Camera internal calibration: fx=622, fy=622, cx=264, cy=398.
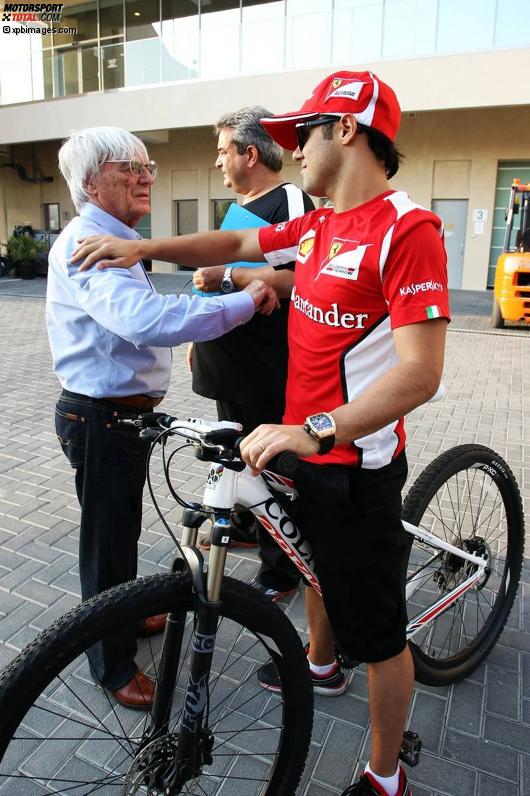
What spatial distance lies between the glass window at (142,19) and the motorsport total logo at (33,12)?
3.54 m

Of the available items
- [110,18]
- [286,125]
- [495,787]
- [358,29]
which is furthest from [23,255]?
[495,787]

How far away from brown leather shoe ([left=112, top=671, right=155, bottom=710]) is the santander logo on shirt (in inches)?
61.9

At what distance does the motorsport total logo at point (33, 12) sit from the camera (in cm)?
2316

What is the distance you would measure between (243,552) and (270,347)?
4.42 feet

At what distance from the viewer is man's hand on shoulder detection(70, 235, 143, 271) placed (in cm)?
194

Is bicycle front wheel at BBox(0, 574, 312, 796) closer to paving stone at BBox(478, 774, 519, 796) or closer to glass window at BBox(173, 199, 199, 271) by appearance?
paving stone at BBox(478, 774, 519, 796)

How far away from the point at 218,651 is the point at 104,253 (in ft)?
5.39

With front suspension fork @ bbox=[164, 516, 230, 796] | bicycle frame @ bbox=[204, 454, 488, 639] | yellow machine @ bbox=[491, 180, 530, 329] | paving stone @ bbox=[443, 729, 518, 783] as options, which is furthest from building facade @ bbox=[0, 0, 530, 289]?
front suspension fork @ bbox=[164, 516, 230, 796]

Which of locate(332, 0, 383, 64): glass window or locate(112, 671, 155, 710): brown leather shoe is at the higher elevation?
locate(332, 0, 383, 64): glass window

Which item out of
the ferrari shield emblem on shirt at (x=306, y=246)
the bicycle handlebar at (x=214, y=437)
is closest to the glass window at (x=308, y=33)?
the ferrari shield emblem on shirt at (x=306, y=246)

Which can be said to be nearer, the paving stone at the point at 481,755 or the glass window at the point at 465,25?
the paving stone at the point at 481,755

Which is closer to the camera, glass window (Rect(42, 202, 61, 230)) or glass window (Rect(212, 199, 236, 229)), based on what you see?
glass window (Rect(212, 199, 236, 229))

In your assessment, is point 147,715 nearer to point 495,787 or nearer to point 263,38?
point 495,787

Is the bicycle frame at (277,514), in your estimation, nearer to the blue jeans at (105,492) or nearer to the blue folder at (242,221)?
the blue jeans at (105,492)
